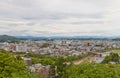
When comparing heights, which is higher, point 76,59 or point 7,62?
point 7,62

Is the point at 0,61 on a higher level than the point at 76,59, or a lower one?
higher

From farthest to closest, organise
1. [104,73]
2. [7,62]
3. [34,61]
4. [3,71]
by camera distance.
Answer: [34,61] < [104,73] < [7,62] < [3,71]

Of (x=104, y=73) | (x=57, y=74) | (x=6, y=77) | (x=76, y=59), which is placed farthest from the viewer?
(x=76, y=59)

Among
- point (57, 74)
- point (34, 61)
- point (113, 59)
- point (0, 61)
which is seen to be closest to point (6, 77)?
point (0, 61)

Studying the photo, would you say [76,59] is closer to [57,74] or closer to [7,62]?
[57,74]

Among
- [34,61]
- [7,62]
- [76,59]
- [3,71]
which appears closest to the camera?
[3,71]

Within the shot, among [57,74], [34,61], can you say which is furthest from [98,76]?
[34,61]

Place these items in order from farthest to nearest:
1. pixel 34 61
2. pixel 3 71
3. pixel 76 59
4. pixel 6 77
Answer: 1. pixel 76 59
2. pixel 34 61
3. pixel 3 71
4. pixel 6 77

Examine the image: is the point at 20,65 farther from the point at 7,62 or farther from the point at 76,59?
the point at 76,59

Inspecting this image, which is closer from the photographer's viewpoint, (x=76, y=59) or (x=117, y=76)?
(x=117, y=76)
